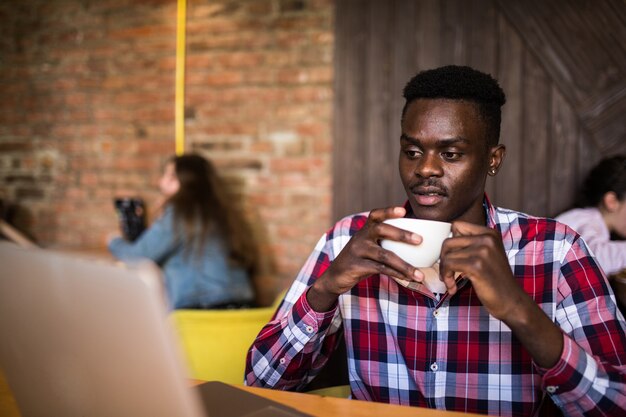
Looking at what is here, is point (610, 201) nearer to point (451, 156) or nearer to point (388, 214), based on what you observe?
point (451, 156)

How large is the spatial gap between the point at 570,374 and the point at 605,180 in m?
1.69

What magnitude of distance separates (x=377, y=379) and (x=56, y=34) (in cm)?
318

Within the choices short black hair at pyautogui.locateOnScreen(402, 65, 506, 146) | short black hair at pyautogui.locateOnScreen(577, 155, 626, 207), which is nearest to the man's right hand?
short black hair at pyautogui.locateOnScreen(402, 65, 506, 146)

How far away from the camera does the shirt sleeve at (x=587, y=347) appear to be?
93 centimetres

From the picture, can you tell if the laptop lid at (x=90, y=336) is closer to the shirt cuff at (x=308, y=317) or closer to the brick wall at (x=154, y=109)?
the shirt cuff at (x=308, y=317)

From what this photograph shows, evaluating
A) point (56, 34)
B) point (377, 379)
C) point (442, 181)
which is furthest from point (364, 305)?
point (56, 34)

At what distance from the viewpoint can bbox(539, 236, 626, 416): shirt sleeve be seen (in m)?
0.93

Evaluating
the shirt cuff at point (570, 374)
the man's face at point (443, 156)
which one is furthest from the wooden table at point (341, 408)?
the man's face at point (443, 156)

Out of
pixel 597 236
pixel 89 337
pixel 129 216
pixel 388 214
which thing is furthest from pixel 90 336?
pixel 129 216

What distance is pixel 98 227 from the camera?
350 cm

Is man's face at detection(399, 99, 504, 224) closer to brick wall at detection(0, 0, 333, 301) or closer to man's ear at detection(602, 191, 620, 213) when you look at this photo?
man's ear at detection(602, 191, 620, 213)

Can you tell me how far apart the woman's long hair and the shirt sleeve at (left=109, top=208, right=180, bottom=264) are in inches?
1.9

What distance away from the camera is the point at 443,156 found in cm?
122

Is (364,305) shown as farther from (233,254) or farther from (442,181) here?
(233,254)
